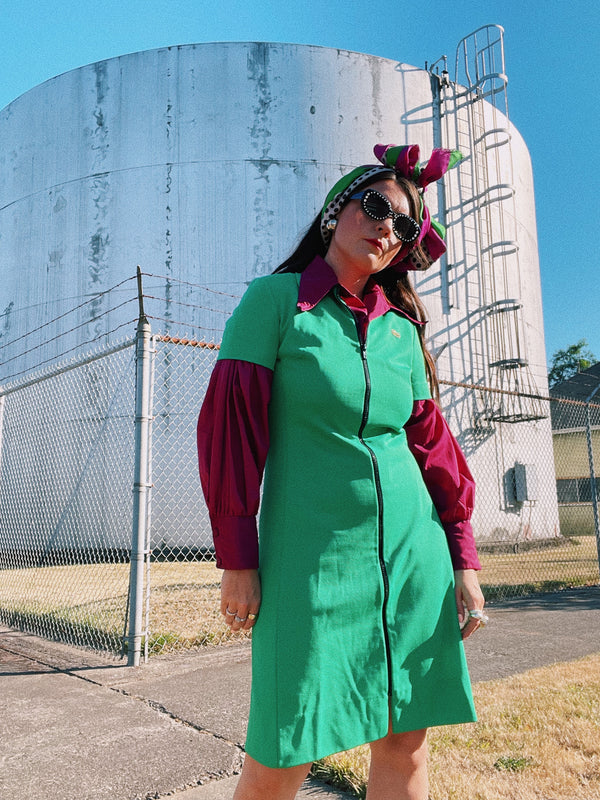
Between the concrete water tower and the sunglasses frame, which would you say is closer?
the sunglasses frame

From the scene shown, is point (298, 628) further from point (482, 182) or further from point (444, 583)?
point (482, 182)

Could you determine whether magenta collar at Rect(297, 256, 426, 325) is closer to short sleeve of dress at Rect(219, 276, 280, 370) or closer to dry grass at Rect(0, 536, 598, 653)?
short sleeve of dress at Rect(219, 276, 280, 370)

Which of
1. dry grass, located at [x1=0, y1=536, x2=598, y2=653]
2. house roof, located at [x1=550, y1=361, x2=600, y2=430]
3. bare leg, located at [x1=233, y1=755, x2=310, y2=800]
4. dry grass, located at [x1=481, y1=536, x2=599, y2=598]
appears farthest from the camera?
house roof, located at [x1=550, y1=361, x2=600, y2=430]

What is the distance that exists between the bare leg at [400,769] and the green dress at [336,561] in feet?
0.23

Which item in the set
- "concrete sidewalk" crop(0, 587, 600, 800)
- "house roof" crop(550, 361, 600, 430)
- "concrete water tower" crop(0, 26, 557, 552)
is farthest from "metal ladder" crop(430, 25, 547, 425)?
"concrete sidewalk" crop(0, 587, 600, 800)

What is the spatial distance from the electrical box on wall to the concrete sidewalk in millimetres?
8861

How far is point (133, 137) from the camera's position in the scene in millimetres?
12523

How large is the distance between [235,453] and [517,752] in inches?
74.7

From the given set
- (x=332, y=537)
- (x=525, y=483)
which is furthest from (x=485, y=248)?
(x=332, y=537)

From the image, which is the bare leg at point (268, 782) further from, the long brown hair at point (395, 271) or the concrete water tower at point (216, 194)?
the concrete water tower at point (216, 194)

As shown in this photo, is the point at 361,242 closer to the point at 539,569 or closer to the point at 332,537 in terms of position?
the point at 332,537

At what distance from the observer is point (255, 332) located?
4.99 feet

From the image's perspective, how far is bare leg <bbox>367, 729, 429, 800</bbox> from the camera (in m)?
1.52

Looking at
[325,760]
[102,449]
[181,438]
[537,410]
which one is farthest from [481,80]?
[325,760]
